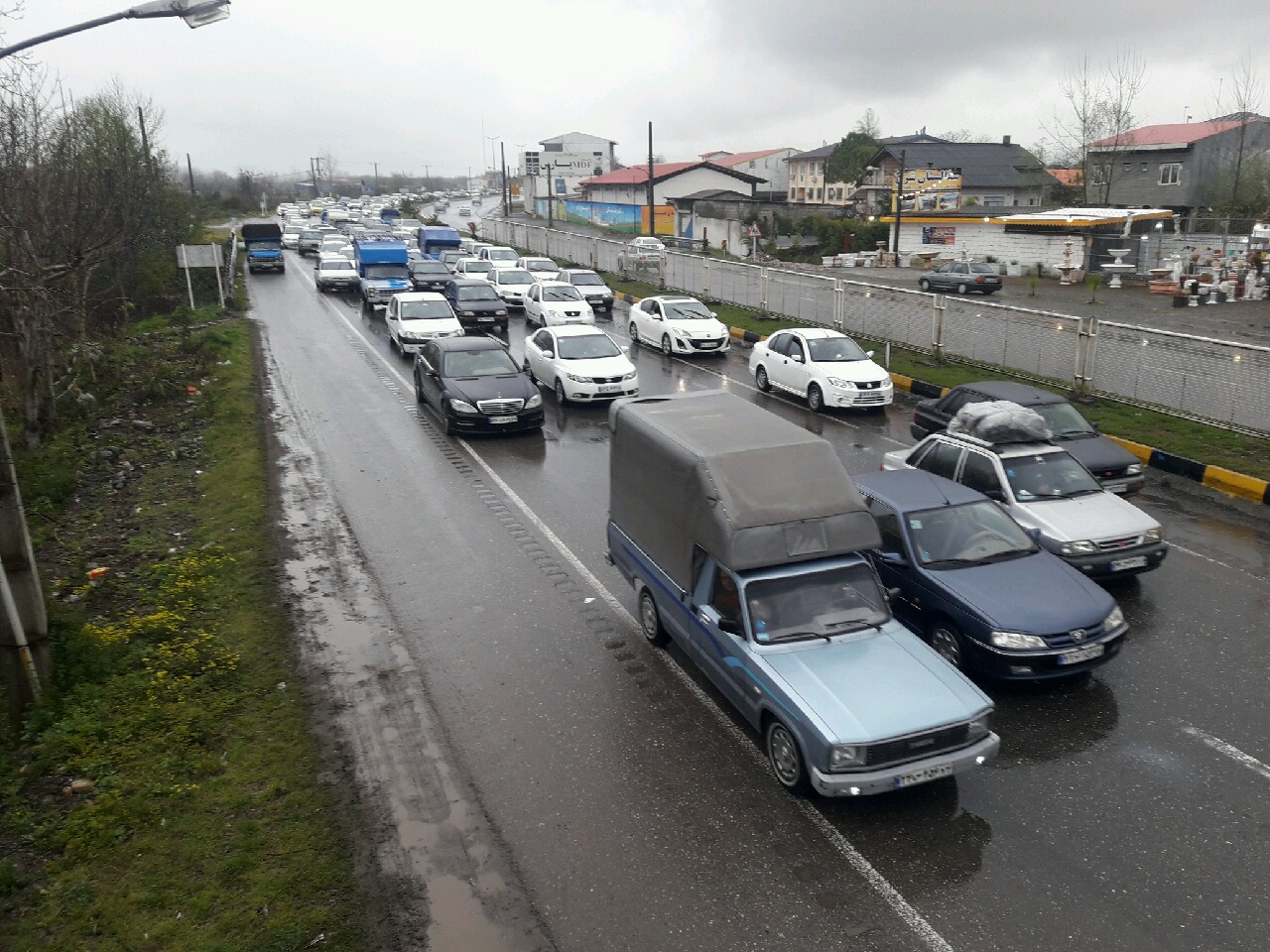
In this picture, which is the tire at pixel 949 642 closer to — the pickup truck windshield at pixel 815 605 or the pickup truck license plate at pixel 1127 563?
the pickup truck windshield at pixel 815 605

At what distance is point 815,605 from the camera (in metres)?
7.39

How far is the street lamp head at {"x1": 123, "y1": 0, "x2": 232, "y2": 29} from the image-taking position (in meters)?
8.36

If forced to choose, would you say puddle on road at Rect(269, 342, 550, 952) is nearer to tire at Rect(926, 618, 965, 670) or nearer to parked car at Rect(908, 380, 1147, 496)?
tire at Rect(926, 618, 965, 670)

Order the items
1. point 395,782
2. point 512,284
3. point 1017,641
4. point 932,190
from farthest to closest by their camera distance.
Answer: point 932,190 → point 512,284 → point 1017,641 → point 395,782

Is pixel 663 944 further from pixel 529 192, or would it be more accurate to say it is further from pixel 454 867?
pixel 529 192

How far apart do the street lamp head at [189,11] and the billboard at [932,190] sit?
52617 millimetres

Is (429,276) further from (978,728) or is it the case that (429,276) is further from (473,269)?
(978,728)

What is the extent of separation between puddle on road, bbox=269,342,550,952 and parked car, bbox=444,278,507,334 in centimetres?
1717

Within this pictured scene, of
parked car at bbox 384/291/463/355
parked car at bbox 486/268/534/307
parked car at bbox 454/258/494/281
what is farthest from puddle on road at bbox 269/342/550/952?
parked car at bbox 454/258/494/281

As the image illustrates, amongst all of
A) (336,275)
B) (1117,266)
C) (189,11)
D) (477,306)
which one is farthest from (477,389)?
(1117,266)

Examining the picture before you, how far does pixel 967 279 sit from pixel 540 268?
57.4ft

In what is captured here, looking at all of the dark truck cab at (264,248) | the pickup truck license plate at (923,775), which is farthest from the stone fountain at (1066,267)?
the pickup truck license plate at (923,775)

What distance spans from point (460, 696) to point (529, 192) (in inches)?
4855

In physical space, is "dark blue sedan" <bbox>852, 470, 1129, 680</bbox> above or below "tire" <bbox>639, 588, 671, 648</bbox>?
above
